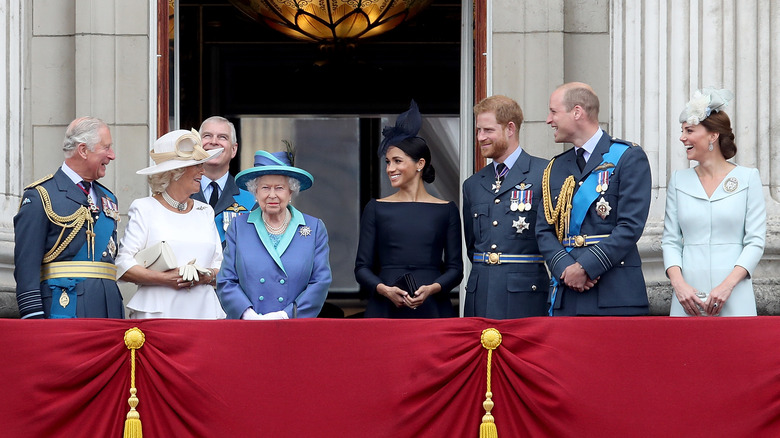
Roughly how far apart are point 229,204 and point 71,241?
1.26 m

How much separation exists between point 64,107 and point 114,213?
2.34 m

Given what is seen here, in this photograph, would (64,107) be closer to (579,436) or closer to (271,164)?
(271,164)

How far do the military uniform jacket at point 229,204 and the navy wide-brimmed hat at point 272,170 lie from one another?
615 mm

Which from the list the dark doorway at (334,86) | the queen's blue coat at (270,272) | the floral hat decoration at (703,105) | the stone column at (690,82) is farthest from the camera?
the dark doorway at (334,86)

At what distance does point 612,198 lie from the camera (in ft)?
20.7

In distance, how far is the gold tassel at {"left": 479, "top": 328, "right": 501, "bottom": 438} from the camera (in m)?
5.54

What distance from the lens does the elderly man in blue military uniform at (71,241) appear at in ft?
20.2

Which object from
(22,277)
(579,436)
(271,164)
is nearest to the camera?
(579,436)

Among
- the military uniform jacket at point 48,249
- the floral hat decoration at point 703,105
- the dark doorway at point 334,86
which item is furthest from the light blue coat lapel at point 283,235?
the dark doorway at point 334,86

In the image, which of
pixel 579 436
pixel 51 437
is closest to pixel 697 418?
pixel 579 436

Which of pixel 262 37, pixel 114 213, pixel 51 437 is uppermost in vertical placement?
pixel 262 37

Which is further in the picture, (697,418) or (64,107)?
(64,107)

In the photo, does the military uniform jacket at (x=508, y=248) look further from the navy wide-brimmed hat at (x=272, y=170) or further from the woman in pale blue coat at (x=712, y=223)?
the navy wide-brimmed hat at (x=272, y=170)

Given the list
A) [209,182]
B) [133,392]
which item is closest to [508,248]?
[209,182]
